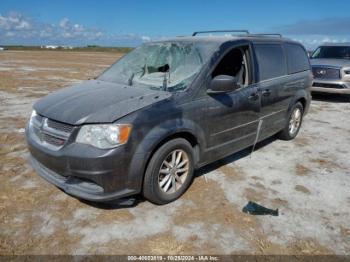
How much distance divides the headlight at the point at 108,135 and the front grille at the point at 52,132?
260 millimetres

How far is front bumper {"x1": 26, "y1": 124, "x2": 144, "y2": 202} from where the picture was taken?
319cm

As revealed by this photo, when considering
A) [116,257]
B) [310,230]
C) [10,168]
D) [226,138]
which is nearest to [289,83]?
[226,138]

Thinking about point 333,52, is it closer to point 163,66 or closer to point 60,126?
point 163,66

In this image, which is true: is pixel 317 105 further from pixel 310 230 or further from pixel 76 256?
pixel 76 256

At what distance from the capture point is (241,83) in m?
4.72

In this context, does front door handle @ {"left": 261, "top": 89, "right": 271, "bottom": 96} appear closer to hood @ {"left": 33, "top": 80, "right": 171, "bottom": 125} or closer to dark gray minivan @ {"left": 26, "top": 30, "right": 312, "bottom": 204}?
dark gray minivan @ {"left": 26, "top": 30, "right": 312, "bottom": 204}

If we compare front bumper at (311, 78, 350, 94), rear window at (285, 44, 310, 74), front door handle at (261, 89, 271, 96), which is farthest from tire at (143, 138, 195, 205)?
front bumper at (311, 78, 350, 94)

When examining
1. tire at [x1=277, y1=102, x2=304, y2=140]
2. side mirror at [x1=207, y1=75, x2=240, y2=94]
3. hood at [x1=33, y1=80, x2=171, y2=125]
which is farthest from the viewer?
tire at [x1=277, y1=102, x2=304, y2=140]

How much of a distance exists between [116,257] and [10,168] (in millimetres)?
2675

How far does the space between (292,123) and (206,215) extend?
3531 millimetres

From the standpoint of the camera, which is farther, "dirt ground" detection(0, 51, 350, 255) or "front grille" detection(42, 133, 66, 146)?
"front grille" detection(42, 133, 66, 146)

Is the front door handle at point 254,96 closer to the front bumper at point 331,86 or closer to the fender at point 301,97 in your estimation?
the fender at point 301,97

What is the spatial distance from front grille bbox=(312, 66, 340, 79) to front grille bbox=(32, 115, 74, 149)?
9.54 m

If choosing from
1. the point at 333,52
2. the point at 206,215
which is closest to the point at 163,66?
the point at 206,215
